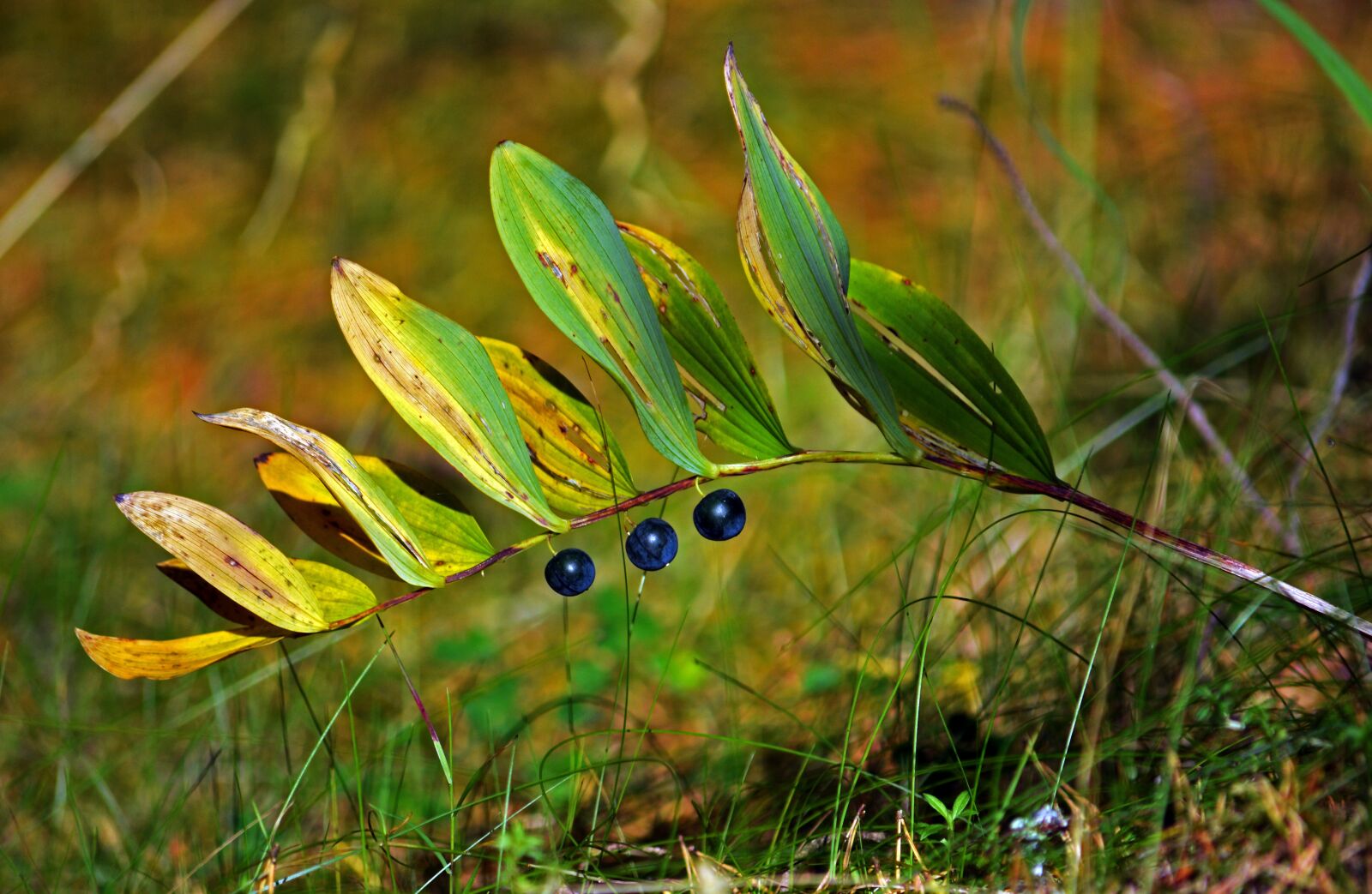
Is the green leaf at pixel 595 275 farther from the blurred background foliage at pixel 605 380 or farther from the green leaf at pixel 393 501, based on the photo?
the blurred background foliage at pixel 605 380

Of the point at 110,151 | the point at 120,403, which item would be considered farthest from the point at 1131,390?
the point at 110,151

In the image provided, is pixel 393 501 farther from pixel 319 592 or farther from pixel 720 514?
pixel 720 514

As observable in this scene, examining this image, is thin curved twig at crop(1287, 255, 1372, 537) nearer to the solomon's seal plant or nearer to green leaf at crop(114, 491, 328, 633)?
the solomon's seal plant

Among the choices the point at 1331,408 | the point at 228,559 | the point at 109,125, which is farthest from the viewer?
the point at 109,125

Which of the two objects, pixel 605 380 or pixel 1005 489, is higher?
pixel 605 380

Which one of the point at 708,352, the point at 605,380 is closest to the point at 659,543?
the point at 708,352

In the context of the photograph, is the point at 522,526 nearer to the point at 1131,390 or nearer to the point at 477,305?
the point at 477,305

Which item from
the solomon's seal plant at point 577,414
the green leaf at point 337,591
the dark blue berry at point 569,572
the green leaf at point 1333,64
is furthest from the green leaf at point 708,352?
the green leaf at point 1333,64
